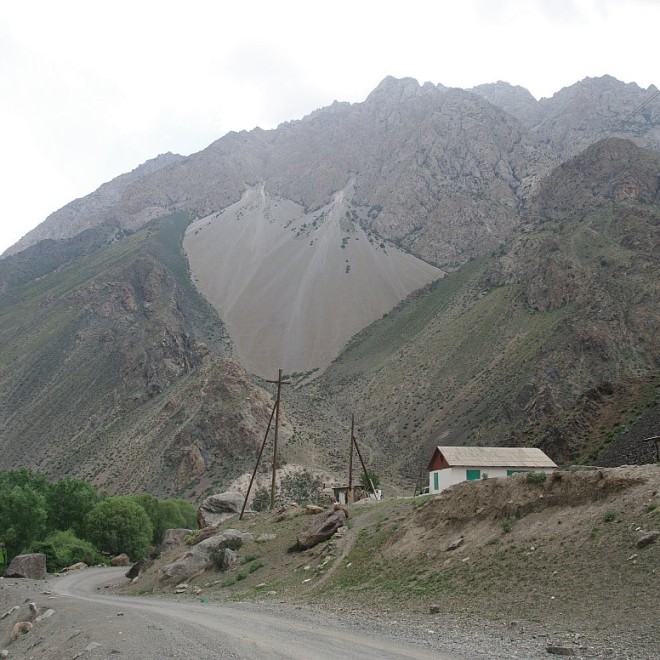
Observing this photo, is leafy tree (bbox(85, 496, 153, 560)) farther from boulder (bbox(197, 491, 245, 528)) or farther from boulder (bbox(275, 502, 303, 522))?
boulder (bbox(275, 502, 303, 522))

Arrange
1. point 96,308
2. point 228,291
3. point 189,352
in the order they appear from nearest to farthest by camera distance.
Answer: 1. point 189,352
2. point 96,308
3. point 228,291

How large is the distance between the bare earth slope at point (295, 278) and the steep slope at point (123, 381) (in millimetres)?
8668

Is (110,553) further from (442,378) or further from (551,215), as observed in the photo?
A: (551,215)

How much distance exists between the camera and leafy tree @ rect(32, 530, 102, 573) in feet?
146

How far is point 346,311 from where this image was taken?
134m

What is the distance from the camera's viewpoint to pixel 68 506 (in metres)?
51.8

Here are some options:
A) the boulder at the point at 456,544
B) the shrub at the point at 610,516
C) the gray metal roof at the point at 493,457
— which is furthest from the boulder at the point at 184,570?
the shrub at the point at 610,516

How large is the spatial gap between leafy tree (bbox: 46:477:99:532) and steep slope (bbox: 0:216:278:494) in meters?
15.8

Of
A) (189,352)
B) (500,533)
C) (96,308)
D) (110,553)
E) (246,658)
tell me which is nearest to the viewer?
(246,658)

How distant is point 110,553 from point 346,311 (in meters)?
88.5

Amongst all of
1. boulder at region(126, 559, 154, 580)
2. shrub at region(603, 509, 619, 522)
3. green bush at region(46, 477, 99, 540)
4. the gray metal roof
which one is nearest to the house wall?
the gray metal roof

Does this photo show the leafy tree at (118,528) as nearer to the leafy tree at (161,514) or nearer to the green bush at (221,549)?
the leafy tree at (161,514)

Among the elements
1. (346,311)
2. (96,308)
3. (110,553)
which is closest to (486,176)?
(346,311)

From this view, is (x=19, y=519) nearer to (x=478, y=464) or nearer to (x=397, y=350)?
(x=478, y=464)
